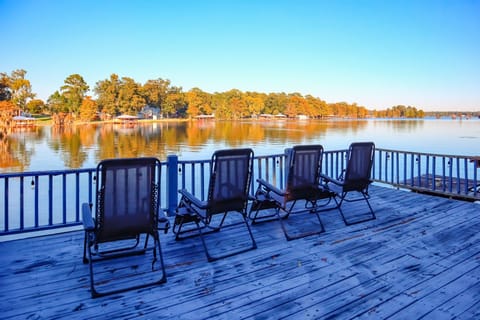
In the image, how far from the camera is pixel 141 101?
7181 cm

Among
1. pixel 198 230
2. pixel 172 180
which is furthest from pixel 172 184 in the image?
pixel 198 230

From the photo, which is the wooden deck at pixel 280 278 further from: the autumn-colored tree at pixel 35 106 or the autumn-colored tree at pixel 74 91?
the autumn-colored tree at pixel 74 91

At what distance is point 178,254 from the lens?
11.0ft

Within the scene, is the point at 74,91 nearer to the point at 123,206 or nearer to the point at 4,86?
the point at 4,86

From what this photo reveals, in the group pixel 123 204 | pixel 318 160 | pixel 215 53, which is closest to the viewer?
pixel 123 204

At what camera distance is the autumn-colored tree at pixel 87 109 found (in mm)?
68250

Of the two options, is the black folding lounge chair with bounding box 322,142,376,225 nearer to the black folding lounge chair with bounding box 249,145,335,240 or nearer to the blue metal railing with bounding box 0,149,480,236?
the black folding lounge chair with bounding box 249,145,335,240

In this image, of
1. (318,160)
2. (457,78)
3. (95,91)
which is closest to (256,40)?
(457,78)

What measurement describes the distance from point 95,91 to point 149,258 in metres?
75.5

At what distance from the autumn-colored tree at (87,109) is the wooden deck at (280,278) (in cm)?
7181

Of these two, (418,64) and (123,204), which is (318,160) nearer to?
(123,204)

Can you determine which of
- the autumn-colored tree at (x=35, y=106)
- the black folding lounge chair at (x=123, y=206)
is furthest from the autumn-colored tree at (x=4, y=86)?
the black folding lounge chair at (x=123, y=206)

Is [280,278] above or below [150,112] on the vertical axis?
below

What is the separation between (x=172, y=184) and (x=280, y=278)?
236 cm
